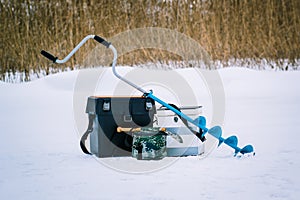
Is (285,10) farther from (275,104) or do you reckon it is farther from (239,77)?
(275,104)

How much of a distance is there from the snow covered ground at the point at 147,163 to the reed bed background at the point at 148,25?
5.44ft

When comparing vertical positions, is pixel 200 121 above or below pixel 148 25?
below

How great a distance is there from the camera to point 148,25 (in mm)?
5184

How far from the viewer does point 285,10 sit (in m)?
5.27

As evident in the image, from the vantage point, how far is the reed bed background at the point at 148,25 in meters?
4.93

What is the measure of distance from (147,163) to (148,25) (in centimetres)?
346

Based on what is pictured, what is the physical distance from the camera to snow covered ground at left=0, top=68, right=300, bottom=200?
60.2 inches

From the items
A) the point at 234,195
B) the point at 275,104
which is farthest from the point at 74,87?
the point at 234,195

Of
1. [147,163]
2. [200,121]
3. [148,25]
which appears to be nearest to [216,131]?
[200,121]

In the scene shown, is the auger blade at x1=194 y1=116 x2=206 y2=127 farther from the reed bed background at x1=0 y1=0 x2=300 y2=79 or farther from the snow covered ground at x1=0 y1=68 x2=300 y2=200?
the reed bed background at x1=0 y1=0 x2=300 y2=79

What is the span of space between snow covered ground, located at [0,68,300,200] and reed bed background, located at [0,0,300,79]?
1657mm

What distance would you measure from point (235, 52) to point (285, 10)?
714 millimetres

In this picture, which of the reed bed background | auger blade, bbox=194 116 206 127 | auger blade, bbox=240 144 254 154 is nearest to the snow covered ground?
auger blade, bbox=240 144 254 154

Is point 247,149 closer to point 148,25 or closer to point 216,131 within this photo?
point 216,131
